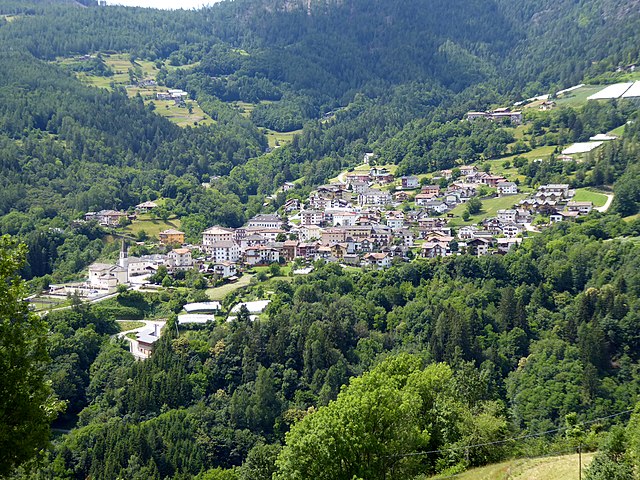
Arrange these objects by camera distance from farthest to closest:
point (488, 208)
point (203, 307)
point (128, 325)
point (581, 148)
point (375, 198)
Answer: point (375, 198) → point (581, 148) → point (488, 208) → point (203, 307) → point (128, 325)

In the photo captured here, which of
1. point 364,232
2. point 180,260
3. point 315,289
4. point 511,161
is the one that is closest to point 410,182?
point 511,161

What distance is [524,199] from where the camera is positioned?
76.9m

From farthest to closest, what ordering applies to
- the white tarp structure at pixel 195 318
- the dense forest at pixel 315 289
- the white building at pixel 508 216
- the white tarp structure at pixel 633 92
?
1. the white tarp structure at pixel 633 92
2. the white building at pixel 508 216
3. the white tarp structure at pixel 195 318
4. the dense forest at pixel 315 289

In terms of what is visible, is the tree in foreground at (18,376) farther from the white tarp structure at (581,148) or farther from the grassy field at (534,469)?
the white tarp structure at (581,148)

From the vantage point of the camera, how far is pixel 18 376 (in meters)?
14.2

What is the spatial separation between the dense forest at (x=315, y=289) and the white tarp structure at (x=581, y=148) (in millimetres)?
3242

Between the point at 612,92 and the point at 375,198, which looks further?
the point at 612,92

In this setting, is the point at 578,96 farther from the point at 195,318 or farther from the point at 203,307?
the point at 195,318

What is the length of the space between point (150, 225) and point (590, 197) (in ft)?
147

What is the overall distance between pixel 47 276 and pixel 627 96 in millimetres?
69464

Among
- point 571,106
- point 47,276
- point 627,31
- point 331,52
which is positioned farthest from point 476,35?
point 47,276

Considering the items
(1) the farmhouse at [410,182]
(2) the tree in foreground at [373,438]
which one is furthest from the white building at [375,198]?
(2) the tree in foreground at [373,438]

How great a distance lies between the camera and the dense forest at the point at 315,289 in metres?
24.1

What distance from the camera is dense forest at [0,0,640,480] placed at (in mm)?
24078
